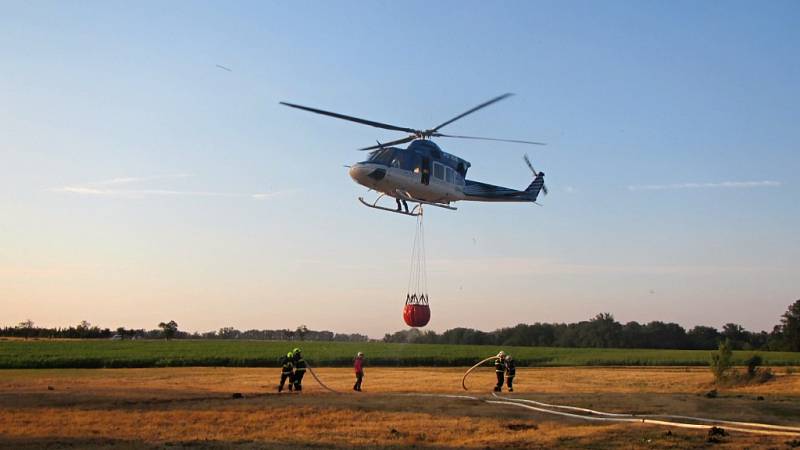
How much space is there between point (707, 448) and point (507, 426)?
5.35 meters

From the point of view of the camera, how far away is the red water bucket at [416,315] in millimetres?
29984

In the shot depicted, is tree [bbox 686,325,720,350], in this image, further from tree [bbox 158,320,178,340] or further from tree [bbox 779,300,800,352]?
tree [bbox 158,320,178,340]

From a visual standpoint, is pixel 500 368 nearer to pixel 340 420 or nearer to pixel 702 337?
pixel 340 420

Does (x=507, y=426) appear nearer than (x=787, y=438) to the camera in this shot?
No

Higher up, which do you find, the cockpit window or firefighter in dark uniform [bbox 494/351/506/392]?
the cockpit window

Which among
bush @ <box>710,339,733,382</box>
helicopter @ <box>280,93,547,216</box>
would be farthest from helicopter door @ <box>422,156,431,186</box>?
bush @ <box>710,339,733,382</box>

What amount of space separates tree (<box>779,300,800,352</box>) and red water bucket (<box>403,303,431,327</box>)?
9697 cm

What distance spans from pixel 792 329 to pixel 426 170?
99.3 meters

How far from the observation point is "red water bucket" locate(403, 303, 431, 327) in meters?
30.0

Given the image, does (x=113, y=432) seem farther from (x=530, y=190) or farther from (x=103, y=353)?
(x=103, y=353)

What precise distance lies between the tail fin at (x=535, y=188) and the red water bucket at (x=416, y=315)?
957cm

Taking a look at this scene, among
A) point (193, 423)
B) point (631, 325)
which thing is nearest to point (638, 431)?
point (193, 423)

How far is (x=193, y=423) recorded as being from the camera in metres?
23.7

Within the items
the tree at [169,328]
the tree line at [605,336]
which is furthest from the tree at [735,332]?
the tree at [169,328]
